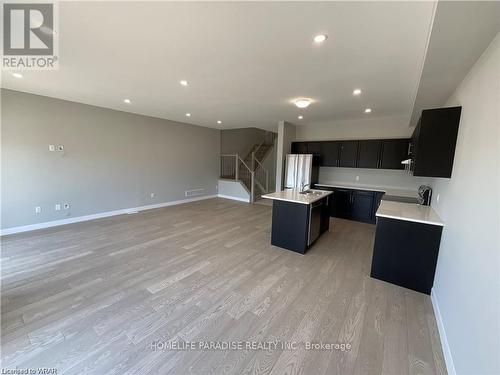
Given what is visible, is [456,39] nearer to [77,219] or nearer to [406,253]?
[406,253]

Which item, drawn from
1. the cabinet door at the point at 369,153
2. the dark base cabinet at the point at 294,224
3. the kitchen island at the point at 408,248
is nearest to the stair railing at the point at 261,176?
the cabinet door at the point at 369,153

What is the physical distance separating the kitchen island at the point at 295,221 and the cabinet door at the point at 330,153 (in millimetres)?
2407

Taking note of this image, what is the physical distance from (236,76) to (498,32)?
2.48 m

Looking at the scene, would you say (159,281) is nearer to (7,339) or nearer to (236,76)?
(7,339)

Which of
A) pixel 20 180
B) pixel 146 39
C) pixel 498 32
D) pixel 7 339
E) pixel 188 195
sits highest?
pixel 146 39

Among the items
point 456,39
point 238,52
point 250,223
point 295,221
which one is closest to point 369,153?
point 295,221

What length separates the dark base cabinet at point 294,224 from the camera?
3.42 meters

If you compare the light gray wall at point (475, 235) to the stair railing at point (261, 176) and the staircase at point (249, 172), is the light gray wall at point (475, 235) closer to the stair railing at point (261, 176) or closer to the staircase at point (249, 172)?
the staircase at point (249, 172)

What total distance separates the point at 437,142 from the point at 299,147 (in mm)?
4177

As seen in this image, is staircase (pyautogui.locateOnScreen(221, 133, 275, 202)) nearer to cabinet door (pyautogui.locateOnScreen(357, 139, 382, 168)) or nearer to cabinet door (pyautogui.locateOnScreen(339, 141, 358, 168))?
cabinet door (pyautogui.locateOnScreen(339, 141, 358, 168))

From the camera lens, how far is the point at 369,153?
17.4 ft

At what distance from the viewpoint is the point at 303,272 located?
9.50 ft

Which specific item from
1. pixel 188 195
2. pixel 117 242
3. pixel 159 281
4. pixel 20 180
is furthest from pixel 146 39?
pixel 188 195

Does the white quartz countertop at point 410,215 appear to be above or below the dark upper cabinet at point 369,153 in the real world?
below
